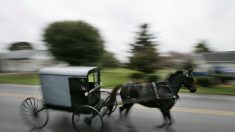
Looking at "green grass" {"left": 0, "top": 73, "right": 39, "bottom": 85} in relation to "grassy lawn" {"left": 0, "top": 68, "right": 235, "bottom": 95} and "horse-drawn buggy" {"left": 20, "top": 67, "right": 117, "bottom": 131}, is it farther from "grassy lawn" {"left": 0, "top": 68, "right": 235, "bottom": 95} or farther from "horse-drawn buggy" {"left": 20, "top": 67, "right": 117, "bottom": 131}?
"horse-drawn buggy" {"left": 20, "top": 67, "right": 117, "bottom": 131}

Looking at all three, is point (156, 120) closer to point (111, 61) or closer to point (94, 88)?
point (94, 88)

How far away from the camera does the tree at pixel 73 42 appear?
29.8 metres

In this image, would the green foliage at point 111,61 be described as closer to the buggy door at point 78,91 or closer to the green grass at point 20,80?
the green grass at point 20,80

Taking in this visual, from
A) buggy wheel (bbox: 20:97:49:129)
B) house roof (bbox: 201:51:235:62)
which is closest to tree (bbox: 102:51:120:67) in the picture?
house roof (bbox: 201:51:235:62)

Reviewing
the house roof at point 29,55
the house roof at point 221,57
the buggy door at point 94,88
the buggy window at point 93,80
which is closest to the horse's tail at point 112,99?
the buggy door at point 94,88

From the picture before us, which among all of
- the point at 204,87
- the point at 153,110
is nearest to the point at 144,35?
the point at 204,87

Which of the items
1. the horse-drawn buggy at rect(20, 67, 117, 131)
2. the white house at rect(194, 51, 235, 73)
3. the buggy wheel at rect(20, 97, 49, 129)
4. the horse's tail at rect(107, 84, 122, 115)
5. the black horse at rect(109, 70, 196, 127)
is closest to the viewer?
the horse-drawn buggy at rect(20, 67, 117, 131)

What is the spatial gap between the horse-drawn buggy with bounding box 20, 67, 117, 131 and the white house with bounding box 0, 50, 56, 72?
44.7m

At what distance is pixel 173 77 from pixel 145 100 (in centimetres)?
106

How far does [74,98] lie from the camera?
9.00m

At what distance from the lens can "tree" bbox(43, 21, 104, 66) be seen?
97.6ft

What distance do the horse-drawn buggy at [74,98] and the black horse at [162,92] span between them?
32.5 inches

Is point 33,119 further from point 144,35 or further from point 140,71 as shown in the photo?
point 144,35

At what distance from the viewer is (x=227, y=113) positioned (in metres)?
11.3
